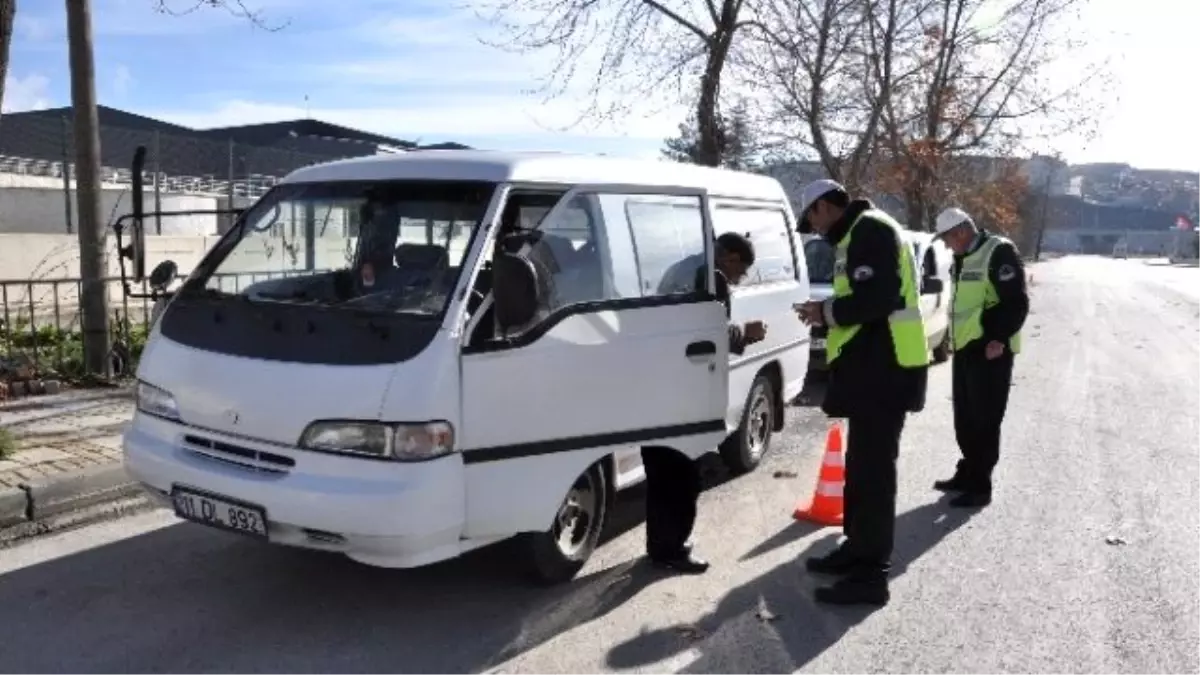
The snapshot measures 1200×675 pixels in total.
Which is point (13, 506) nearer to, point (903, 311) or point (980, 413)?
point (903, 311)

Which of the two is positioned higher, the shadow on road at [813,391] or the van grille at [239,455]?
the van grille at [239,455]

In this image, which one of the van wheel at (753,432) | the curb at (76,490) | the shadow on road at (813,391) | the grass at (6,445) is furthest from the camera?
the shadow on road at (813,391)

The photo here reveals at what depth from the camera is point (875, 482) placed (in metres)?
4.83

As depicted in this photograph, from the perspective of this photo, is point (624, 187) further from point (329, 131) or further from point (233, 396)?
point (329, 131)

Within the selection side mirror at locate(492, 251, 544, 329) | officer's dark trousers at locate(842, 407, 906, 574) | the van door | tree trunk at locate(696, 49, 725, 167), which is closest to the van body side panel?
the van door

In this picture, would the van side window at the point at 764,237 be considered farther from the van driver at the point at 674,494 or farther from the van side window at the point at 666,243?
the van driver at the point at 674,494

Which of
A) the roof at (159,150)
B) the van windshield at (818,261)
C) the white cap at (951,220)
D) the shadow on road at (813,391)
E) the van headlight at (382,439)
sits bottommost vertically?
the shadow on road at (813,391)

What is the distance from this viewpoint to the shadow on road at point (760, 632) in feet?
13.5

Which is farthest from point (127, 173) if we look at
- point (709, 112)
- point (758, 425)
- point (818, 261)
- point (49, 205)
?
point (758, 425)

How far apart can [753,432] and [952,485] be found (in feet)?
4.58

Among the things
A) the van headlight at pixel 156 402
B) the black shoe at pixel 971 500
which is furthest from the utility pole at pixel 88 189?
the black shoe at pixel 971 500

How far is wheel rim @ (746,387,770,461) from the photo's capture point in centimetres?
727

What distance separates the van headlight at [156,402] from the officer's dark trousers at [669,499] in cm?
218

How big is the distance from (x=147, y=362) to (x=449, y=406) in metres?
1.59
